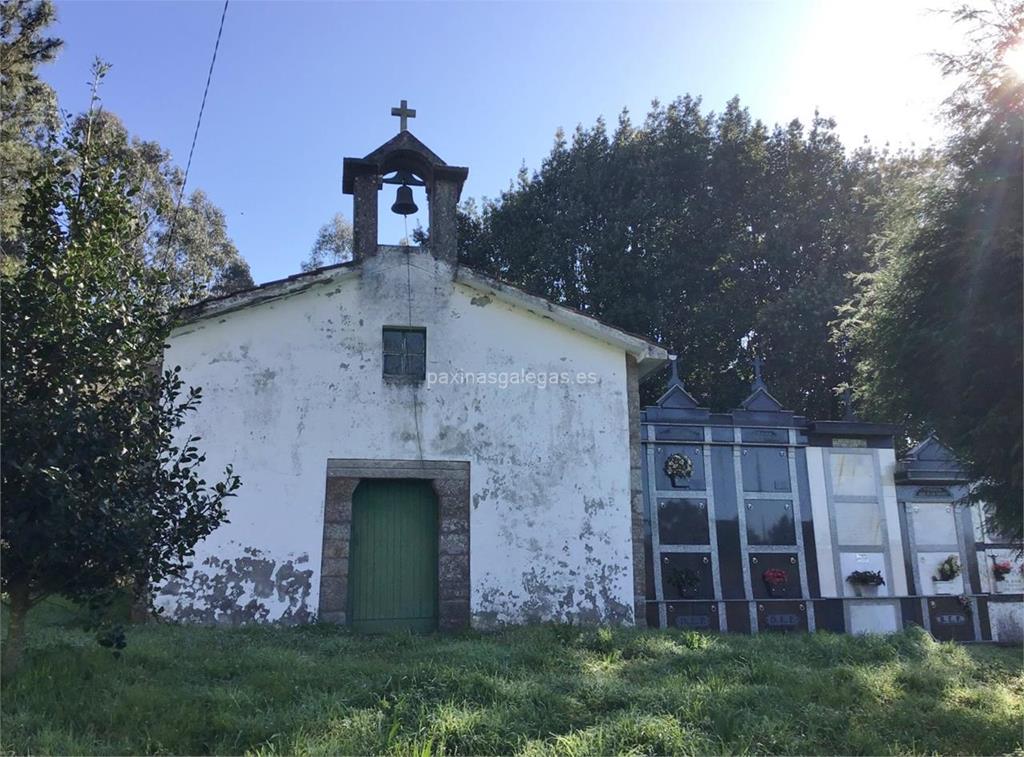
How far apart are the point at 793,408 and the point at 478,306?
14.0 meters

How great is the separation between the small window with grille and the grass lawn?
12.6ft

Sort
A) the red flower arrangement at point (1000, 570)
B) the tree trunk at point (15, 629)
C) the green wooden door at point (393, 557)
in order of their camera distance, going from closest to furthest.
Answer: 1. the tree trunk at point (15, 629)
2. the green wooden door at point (393, 557)
3. the red flower arrangement at point (1000, 570)

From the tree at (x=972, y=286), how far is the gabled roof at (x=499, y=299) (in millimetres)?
3494

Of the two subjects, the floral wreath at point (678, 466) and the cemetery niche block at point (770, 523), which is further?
the cemetery niche block at point (770, 523)

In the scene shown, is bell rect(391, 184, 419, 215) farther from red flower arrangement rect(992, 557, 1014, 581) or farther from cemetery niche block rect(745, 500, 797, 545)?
red flower arrangement rect(992, 557, 1014, 581)

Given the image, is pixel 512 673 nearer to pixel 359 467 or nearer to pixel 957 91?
pixel 359 467

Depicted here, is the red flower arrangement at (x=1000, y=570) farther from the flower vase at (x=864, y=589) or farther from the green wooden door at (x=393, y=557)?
the green wooden door at (x=393, y=557)

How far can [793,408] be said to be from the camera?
23016 mm

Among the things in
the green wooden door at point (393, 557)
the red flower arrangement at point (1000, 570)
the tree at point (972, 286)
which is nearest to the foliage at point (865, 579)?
the red flower arrangement at point (1000, 570)

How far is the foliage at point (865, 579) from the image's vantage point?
1384cm

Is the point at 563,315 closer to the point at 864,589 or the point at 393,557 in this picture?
the point at 393,557

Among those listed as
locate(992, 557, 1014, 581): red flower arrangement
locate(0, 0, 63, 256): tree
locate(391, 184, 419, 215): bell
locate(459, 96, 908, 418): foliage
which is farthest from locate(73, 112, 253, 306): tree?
locate(992, 557, 1014, 581): red flower arrangement

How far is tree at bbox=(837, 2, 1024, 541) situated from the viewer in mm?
8516

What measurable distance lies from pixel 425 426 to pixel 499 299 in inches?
87.1
